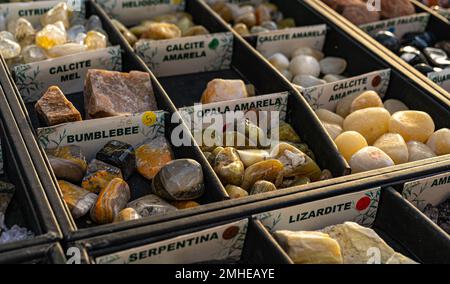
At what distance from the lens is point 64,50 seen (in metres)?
1.74

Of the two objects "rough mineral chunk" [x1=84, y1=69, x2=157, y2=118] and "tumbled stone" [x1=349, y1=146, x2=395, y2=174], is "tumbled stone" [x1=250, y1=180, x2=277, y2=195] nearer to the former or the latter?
"tumbled stone" [x1=349, y1=146, x2=395, y2=174]

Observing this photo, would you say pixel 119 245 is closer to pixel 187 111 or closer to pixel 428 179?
pixel 187 111

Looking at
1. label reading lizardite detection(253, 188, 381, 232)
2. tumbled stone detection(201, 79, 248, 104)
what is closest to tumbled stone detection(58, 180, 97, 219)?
A: label reading lizardite detection(253, 188, 381, 232)

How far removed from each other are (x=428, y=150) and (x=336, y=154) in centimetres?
25

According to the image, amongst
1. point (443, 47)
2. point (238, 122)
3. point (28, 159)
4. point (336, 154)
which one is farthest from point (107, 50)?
point (443, 47)

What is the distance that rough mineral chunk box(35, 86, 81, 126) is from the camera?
4.70 ft

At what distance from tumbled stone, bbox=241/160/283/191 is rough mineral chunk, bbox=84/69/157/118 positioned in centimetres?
34

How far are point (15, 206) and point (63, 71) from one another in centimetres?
51

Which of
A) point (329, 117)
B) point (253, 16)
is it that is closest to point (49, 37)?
point (253, 16)

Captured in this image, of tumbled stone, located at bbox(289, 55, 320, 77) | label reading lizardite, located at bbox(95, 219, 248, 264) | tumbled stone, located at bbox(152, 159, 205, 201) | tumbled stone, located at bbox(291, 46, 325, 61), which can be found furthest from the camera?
tumbled stone, located at bbox(291, 46, 325, 61)

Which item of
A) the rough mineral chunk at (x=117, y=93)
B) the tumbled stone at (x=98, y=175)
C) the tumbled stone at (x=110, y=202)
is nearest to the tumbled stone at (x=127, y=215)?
A: the tumbled stone at (x=110, y=202)

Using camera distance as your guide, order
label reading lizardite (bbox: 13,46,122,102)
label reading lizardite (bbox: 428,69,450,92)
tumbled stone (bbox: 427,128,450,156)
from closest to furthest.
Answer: tumbled stone (bbox: 427,128,450,156) → label reading lizardite (bbox: 13,46,122,102) → label reading lizardite (bbox: 428,69,450,92)

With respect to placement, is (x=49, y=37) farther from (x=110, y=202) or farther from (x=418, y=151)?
(x=418, y=151)

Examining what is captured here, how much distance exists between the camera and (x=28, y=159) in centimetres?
125
